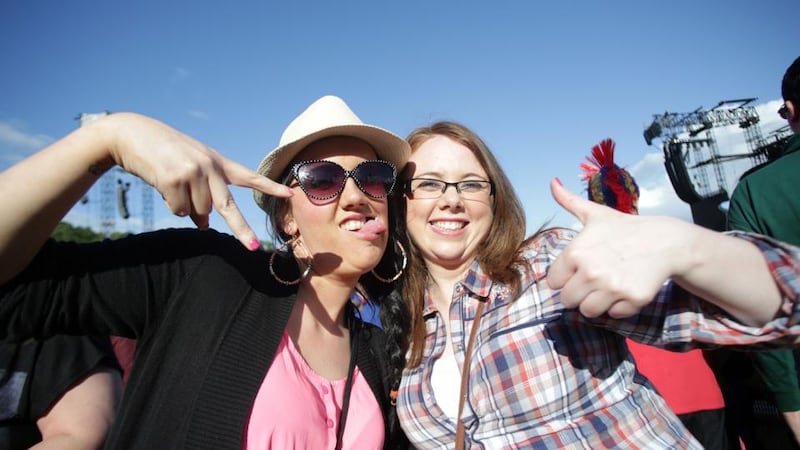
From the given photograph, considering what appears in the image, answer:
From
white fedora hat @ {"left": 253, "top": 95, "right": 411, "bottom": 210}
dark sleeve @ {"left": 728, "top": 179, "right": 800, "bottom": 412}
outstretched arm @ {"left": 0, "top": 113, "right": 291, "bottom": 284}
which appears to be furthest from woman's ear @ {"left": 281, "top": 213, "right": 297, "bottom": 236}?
dark sleeve @ {"left": 728, "top": 179, "right": 800, "bottom": 412}

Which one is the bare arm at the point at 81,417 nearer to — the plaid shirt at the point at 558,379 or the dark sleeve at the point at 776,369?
the plaid shirt at the point at 558,379

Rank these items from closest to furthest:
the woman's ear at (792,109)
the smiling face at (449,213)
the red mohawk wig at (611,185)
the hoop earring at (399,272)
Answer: the smiling face at (449,213) → the hoop earring at (399,272) → the woman's ear at (792,109) → the red mohawk wig at (611,185)

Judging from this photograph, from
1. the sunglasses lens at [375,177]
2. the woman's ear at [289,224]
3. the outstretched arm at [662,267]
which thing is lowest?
the outstretched arm at [662,267]

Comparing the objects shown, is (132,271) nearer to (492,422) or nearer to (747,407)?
(492,422)

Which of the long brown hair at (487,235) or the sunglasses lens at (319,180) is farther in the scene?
the long brown hair at (487,235)

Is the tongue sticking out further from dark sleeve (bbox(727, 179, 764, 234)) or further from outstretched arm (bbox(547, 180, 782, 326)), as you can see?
dark sleeve (bbox(727, 179, 764, 234))

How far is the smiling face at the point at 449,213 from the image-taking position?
8.20 ft

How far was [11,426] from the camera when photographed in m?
1.80

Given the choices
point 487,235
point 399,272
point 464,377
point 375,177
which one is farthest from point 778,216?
point 375,177

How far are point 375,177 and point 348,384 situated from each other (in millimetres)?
1045

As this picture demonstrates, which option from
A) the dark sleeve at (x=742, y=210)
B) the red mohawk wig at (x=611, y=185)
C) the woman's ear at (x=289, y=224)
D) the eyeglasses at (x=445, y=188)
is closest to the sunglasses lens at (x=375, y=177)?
the eyeglasses at (x=445, y=188)

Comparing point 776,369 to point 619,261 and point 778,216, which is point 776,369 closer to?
point 778,216

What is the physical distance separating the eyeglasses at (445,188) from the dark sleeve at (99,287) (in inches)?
51.6

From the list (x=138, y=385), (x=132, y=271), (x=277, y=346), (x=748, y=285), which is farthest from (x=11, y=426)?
(x=748, y=285)
